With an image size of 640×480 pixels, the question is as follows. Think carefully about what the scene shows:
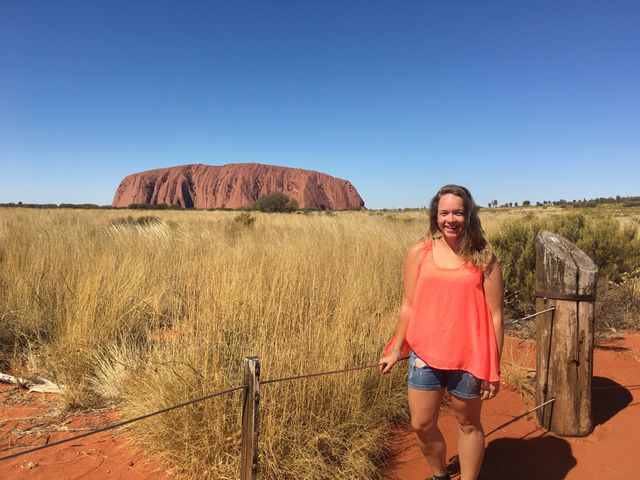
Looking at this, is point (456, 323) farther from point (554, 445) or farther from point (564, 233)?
point (564, 233)

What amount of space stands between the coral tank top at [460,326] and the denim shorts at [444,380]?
0.16 ft

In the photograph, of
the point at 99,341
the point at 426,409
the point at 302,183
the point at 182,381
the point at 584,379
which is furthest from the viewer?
the point at 302,183

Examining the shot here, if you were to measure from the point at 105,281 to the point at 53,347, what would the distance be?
812 mm

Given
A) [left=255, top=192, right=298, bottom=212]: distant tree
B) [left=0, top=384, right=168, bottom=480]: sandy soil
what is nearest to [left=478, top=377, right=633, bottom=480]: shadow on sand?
[left=0, top=384, right=168, bottom=480]: sandy soil

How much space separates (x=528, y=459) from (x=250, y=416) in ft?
6.91

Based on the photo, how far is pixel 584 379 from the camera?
9.01ft

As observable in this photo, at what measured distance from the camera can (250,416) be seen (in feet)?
5.30

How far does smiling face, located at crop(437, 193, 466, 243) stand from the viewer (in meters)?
1.92

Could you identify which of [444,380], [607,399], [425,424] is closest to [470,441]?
[425,424]

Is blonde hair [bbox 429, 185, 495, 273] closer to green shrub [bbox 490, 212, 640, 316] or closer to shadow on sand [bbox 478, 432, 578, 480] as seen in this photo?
shadow on sand [bbox 478, 432, 578, 480]

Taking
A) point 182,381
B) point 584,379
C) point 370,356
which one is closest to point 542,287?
point 584,379

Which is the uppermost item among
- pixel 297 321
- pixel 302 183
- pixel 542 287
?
pixel 302 183

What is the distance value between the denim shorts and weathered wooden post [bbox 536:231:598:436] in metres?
1.31

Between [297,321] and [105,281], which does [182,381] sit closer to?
[297,321]
